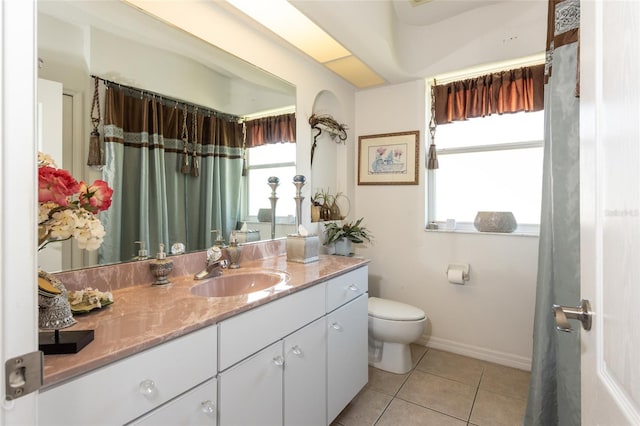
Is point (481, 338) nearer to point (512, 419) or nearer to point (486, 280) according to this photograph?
point (486, 280)

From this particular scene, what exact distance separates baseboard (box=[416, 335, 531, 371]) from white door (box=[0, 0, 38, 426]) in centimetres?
266

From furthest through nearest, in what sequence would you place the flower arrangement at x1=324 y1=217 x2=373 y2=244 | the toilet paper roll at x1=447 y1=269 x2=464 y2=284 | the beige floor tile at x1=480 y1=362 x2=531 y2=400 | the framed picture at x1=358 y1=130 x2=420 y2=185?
1. the framed picture at x1=358 y1=130 x2=420 y2=185
2. the flower arrangement at x1=324 y1=217 x2=373 y2=244
3. the toilet paper roll at x1=447 y1=269 x2=464 y2=284
4. the beige floor tile at x1=480 y1=362 x2=531 y2=400

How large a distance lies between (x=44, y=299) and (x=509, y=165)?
2774 millimetres

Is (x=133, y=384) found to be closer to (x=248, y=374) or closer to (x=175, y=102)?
(x=248, y=374)

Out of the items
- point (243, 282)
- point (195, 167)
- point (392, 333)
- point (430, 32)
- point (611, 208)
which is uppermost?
point (430, 32)

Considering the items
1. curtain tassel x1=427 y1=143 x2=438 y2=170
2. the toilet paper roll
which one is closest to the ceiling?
curtain tassel x1=427 y1=143 x2=438 y2=170

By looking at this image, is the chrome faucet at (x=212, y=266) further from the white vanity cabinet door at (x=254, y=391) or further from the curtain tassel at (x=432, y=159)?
the curtain tassel at (x=432, y=159)

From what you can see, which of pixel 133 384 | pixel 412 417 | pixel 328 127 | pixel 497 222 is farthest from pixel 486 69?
pixel 133 384

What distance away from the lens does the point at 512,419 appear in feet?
5.82

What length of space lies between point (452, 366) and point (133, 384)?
2.25m

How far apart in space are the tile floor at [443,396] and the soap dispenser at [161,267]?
1249 mm

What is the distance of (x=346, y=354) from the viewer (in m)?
1.73

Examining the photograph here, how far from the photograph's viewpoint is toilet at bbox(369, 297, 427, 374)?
2.11 metres

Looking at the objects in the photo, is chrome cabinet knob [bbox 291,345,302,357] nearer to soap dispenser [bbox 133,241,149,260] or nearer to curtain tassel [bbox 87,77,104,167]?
soap dispenser [bbox 133,241,149,260]
